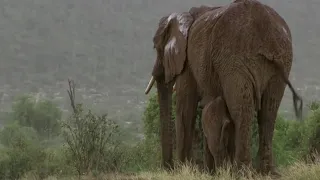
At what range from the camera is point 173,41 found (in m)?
11.6

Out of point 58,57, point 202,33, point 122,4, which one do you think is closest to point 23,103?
point 58,57

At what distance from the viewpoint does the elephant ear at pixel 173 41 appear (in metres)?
11.2

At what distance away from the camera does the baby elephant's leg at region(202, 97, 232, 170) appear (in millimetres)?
9758

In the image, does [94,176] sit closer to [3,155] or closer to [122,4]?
[3,155]

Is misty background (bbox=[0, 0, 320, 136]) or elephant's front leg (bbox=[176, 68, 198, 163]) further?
misty background (bbox=[0, 0, 320, 136])

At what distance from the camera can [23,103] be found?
4741cm

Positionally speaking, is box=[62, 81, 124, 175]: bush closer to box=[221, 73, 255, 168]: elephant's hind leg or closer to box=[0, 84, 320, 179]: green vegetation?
box=[0, 84, 320, 179]: green vegetation

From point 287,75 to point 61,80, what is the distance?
65.3m

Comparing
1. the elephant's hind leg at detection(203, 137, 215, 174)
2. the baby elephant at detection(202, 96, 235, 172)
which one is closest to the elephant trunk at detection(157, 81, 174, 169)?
the elephant's hind leg at detection(203, 137, 215, 174)

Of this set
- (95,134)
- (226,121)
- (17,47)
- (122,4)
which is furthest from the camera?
(122,4)

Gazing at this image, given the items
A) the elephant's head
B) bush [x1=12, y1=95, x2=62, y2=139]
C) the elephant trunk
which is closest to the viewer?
the elephant's head

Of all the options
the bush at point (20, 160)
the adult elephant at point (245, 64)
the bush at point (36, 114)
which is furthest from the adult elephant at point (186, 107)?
the bush at point (36, 114)

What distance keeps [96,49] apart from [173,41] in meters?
75.1

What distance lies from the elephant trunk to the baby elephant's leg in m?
3.00
